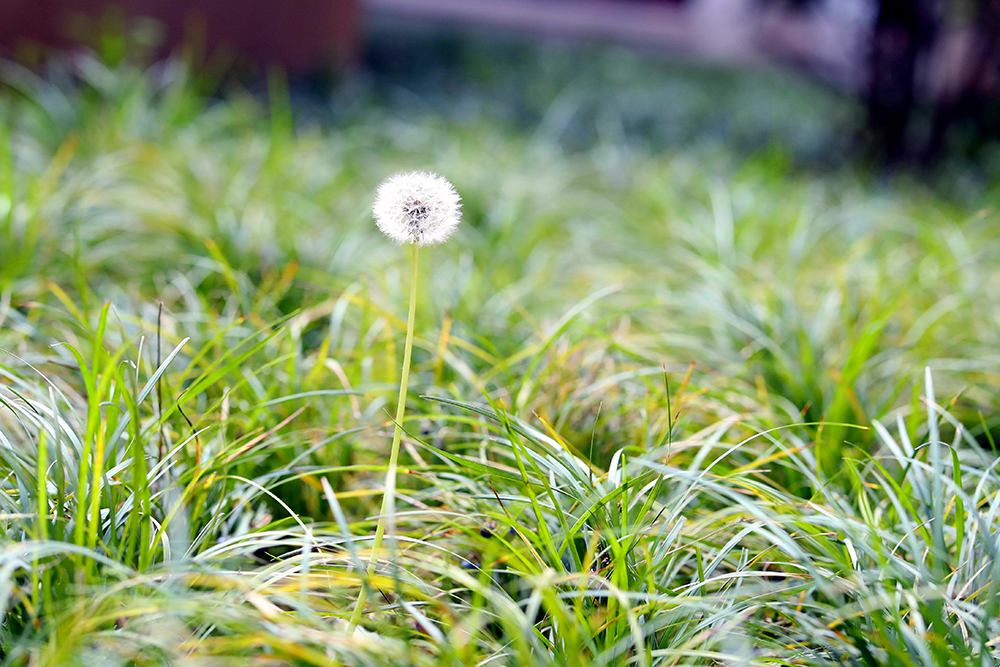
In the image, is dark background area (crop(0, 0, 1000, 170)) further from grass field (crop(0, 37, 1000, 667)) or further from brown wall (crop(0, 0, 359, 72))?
grass field (crop(0, 37, 1000, 667))

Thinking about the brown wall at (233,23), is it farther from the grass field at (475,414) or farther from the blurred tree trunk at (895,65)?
the blurred tree trunk at (895,65)

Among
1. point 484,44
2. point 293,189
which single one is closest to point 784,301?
point 293,189

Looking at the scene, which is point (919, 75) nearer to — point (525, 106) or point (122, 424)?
point (525, 106)

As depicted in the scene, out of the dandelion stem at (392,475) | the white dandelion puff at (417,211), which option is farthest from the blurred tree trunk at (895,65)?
the dandelion stem at (392,475)

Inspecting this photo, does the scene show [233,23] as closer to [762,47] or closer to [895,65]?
[762,47]

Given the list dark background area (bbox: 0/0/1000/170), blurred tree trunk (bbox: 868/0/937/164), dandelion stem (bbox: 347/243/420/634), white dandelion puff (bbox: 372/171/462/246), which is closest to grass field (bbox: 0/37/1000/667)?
dandelion stem (bbox: 347/243/420/634)
